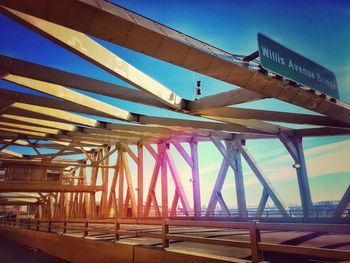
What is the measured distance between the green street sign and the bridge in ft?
1.34

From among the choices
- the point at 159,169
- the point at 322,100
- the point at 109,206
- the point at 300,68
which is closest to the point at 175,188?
the point at 159,169

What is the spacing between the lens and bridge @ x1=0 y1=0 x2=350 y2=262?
632 centimetres

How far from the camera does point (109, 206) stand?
29891 mm

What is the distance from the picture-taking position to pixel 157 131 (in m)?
21.5

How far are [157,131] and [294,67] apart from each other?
13.7m

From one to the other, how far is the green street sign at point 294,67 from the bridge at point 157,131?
0.41m

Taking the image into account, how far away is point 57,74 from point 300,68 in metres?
9.44

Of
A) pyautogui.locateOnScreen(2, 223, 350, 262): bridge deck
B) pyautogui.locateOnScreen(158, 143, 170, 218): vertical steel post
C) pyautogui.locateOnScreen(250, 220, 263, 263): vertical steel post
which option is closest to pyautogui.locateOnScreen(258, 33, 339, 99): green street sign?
pyautogui.locateOnScreen(250, 220, 263, 263): vertical steel post

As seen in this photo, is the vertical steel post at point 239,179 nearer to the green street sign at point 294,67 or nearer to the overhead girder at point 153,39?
the green street sign at point 294,67

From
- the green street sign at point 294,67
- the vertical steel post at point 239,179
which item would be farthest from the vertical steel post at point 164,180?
the green street sign at point 294,67

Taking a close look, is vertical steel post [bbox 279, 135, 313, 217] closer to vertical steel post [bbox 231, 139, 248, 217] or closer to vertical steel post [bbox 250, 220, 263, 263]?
vertical steel post [bbox 231, 139, 248, 217]

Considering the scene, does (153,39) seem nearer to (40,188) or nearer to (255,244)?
(255,244)

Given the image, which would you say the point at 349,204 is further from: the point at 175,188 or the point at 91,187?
the point at 91,187

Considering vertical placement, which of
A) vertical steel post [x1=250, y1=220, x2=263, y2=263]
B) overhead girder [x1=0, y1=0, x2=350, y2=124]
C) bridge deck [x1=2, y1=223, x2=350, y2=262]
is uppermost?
overhead girder [x1=0, y1=0, x2=350, y2=124]
